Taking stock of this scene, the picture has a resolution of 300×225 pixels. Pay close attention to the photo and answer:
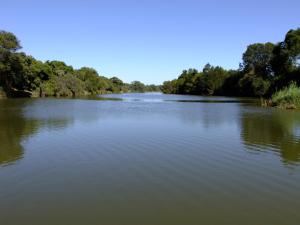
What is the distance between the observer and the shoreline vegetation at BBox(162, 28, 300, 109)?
50.2 meters

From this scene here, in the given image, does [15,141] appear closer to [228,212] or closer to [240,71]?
[228,212]

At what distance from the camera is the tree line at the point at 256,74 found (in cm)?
7556

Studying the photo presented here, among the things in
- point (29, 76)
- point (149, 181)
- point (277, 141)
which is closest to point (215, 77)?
point (29, 76)

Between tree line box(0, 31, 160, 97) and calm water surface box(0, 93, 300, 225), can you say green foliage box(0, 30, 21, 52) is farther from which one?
calm water surface box(0, 93, 300, 225)

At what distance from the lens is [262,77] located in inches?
4063

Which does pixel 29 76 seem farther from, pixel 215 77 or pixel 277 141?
pixel 277 141

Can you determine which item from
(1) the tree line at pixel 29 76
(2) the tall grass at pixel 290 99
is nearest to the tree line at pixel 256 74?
(2) the tall grass at pixel 290 99

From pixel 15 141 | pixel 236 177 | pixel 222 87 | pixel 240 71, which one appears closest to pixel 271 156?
pixel 236 177

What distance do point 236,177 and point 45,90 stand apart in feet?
299

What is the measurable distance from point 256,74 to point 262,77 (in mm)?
3940

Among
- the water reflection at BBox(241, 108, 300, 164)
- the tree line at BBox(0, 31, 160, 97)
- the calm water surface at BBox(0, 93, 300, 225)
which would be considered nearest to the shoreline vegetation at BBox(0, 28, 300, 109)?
the tree line at BBox(0, 31, 160, 97)

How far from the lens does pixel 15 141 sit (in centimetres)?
1672

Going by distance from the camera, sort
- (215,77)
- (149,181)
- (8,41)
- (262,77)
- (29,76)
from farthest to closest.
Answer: (215,77), (262,77), (29,76), (8,41), (149,181)

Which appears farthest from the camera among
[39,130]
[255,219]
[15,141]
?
[39,130]
